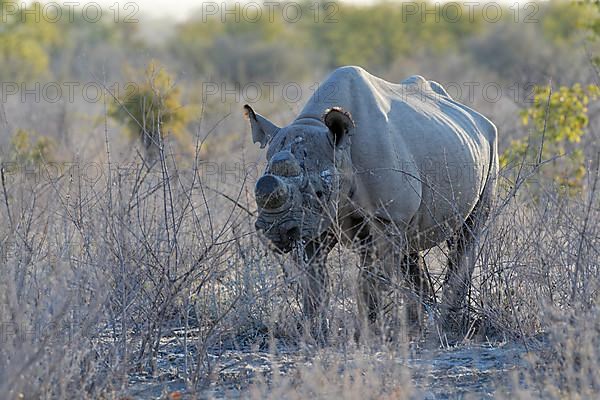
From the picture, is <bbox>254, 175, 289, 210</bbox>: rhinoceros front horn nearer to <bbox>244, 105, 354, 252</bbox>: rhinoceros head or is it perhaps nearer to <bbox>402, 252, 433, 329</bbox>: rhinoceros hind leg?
<bbox>244, 105, 354, 252</bbox>: rhinoceros head

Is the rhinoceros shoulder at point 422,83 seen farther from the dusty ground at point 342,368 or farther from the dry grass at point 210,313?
the dusty ground at point 342,368

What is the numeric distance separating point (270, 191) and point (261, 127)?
105 centimetres

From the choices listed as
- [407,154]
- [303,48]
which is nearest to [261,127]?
[407,154]

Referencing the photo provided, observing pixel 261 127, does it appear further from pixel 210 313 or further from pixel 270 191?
pixel 210 313

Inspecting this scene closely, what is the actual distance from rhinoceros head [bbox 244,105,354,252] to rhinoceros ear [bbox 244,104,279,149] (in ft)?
0.59

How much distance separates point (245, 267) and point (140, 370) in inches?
45.0

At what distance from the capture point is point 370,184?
7.05 metres

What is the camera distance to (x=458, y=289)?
7324mm

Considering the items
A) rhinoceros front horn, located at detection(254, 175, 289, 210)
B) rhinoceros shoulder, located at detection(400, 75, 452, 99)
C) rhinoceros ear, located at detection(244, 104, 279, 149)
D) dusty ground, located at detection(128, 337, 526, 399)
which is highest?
rhinoceros shoulder, located at detection(400, 75, 452, 99)

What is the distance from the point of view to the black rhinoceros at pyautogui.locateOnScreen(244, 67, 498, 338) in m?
6.55

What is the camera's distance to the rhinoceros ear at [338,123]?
6.71 metres

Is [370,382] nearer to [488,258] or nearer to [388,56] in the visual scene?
[488,258]

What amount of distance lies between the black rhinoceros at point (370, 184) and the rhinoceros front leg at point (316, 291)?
0.05 ft

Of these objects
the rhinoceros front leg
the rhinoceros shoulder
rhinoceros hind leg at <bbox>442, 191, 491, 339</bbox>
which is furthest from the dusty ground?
the rhinoceros shoulder
